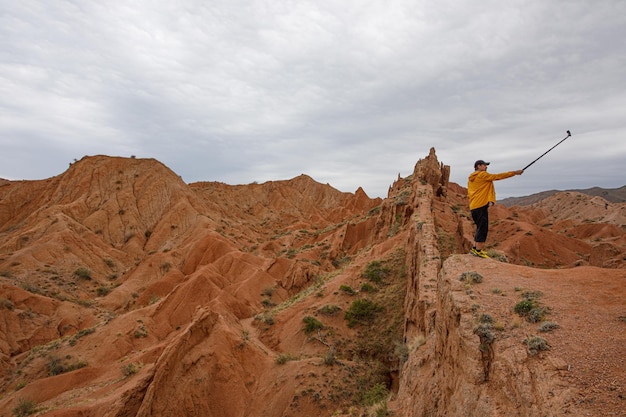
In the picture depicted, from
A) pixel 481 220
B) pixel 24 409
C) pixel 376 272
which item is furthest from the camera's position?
pixel 376 272

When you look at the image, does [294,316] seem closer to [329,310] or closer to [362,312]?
[329,310]

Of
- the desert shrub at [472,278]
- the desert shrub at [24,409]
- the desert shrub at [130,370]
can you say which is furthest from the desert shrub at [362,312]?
the desert shrub at [24,409]

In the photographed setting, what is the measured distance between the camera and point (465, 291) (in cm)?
739

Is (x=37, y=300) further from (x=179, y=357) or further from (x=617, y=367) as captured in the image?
(x=617, y=367)

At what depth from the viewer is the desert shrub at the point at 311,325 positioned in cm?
1980

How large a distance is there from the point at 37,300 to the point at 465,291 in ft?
113

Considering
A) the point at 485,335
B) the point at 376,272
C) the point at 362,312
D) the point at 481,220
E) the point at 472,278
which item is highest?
the point at 481,220

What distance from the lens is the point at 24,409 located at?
16.3 metres

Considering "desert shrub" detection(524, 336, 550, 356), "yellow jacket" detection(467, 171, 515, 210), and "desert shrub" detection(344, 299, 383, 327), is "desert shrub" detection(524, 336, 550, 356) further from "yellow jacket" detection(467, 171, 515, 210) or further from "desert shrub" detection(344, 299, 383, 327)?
"desert shrub" detection(344, 299, 383, 327)

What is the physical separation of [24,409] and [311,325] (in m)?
13.7

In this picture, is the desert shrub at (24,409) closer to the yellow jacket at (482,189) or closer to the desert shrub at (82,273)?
the yellow jacket at (482,189)

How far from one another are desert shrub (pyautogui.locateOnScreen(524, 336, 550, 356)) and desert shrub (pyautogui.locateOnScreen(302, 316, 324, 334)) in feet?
51.1

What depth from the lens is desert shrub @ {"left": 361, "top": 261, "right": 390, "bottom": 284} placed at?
22.5m

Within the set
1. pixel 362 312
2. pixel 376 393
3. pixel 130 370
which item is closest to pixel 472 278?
pixel 376 393
